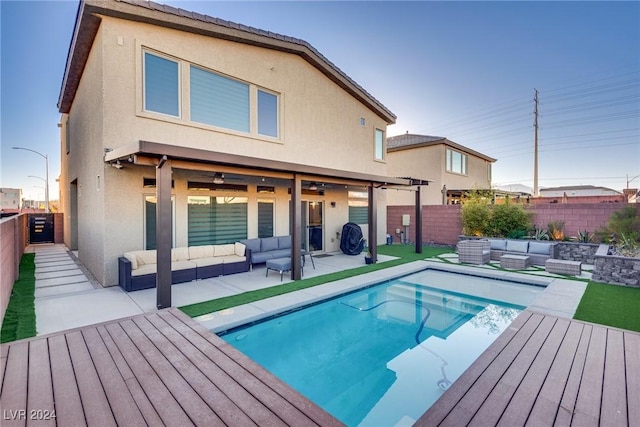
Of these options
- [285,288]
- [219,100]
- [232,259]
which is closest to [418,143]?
[219,100]

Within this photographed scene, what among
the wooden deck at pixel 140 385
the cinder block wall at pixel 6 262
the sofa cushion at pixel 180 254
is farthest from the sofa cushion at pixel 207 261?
the wooden deck at pixel 140 385

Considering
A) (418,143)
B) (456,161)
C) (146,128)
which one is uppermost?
(418,143)

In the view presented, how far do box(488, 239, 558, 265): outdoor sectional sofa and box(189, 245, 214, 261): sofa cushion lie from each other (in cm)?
1022

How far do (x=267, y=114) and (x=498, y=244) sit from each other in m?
9.98

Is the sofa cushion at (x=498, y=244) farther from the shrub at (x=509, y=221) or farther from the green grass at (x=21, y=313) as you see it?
the green grass at (x=21, y=313)

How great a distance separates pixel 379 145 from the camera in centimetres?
1581

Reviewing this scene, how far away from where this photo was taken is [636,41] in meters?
11.9

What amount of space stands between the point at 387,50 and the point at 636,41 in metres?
9.62

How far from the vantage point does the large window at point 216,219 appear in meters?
8.91

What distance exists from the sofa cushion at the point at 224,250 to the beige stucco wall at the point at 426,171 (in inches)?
527

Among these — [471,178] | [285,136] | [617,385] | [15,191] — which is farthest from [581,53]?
[15,191]

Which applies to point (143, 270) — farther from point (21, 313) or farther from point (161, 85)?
point (161, 85)

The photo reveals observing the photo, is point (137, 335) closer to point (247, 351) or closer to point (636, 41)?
point (247, 351)

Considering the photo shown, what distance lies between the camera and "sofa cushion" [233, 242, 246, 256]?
9.39m
